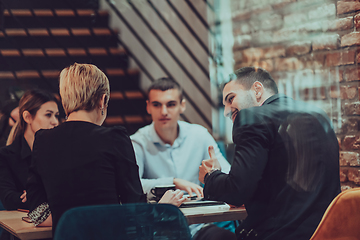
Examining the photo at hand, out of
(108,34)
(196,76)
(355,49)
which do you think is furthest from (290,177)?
(108,34)

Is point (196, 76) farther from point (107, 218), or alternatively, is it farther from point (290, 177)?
point (107, 218)

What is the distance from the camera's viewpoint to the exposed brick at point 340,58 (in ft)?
6.34

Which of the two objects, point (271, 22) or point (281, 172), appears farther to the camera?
point (271, 22)

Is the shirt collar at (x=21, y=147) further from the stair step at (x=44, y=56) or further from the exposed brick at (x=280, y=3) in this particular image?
the exposed brick at (x=280, y=3)

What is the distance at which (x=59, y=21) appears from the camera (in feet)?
12.0

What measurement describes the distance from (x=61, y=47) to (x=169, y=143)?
161 centimetres

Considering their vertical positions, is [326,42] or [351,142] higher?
[326,42]

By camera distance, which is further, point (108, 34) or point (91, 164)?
point (108, 34)

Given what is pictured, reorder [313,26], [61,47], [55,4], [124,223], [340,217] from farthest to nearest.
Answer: [55,4]
[61,47]
[313,26]
[340,217]
[124,223]

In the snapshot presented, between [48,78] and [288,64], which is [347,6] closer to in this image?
[288,64]

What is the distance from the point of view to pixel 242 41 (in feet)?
8.71

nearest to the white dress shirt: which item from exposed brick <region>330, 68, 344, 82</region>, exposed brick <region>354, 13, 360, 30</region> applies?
exposed brick <region>330, 68, 344, 82</region>

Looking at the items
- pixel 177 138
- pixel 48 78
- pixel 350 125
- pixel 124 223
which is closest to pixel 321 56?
pixel 350 125

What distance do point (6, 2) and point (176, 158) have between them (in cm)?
206
